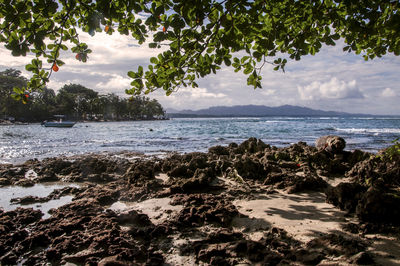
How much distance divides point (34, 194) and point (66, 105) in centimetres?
9176

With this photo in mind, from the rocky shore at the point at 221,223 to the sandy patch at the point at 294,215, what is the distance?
1 cm

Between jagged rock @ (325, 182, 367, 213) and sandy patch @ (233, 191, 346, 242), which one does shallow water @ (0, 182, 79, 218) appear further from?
jagged rock @ (325, 182, 367, 213)

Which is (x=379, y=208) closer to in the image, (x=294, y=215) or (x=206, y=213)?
(x=294, y=215)

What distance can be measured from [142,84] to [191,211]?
2.09m

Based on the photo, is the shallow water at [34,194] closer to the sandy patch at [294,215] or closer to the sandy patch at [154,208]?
the sandy patch at [154,208]

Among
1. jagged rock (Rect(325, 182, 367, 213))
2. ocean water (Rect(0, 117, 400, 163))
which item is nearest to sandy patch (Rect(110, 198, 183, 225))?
jagged rock (Rect(325, 182, 367, 213))

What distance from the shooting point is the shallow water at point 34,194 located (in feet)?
16.1

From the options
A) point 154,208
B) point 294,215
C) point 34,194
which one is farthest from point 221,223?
point 34,194

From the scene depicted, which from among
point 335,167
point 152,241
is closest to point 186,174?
point 152,241

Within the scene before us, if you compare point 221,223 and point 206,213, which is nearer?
point 221,223

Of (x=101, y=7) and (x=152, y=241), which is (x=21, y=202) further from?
(x=101, y=7)

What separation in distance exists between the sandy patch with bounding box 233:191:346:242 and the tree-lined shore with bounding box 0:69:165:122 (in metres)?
60.5

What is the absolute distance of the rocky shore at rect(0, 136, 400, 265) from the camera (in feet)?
8.91

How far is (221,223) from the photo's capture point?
3629mm
